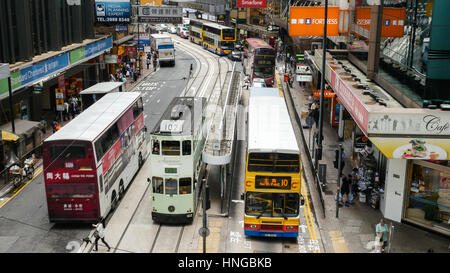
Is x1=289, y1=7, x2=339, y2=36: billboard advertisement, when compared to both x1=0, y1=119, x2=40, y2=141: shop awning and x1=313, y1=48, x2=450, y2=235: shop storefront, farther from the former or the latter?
x1=0, y1=119, x2=40, y2=141: shop awning

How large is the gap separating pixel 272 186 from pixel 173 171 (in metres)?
4.01

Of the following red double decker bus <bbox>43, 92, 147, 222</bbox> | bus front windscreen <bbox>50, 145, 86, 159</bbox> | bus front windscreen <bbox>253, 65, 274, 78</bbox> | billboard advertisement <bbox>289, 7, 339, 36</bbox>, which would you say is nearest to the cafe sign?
red double decker bus <bbox>43, 92, 147, 222</bbox>

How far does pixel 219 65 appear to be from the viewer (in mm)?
60938

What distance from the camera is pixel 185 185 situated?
62.6 ft

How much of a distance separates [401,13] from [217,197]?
1321 cm

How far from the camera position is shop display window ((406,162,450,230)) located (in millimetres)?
18281

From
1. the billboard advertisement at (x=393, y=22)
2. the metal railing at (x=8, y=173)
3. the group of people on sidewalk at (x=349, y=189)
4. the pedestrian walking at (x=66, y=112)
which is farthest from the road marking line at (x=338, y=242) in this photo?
the pedestrian walking at (x=66, y=112)

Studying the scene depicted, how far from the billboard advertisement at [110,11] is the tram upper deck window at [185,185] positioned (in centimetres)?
2737

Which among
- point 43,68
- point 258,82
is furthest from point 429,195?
point 258,82

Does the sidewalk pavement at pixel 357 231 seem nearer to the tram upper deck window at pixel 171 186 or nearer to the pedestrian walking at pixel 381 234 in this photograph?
the pedestrian walking at pixel 381 234

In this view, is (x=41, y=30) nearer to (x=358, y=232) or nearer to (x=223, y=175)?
(x=223, y=175)

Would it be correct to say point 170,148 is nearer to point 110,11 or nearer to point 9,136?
point 9,136

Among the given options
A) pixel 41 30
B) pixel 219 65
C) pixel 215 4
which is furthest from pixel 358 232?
pixel 215 4

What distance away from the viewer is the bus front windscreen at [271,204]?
17469 millimetres
